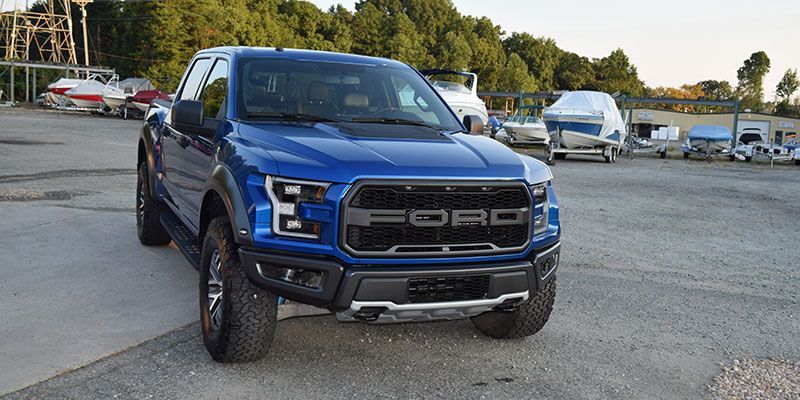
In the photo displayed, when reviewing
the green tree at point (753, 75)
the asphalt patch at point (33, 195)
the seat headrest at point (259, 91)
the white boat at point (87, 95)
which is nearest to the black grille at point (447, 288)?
the seat headrest at point (259, 91)

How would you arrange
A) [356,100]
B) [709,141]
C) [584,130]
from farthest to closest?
1. [709,141]
2. [584,130]
3. [356,100]

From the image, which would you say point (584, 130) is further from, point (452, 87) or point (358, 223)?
point (358, 223)

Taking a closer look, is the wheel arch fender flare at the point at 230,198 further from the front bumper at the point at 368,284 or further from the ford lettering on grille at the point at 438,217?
the ford lettering on grille at the point at 438,217

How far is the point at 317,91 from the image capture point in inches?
218

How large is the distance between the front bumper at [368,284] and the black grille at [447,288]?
0.02 metres

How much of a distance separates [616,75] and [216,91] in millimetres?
129797

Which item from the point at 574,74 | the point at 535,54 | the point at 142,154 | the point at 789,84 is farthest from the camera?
the point at 789,84

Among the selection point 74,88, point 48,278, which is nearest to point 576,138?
point 48,278

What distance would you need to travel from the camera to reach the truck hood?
4172 millimetres

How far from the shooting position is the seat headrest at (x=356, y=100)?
18.4 ft

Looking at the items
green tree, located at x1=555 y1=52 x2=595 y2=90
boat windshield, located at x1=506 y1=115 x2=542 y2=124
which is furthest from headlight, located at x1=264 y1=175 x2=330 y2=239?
green tree, located at x1=555 y1=52 x2=595 y2=90

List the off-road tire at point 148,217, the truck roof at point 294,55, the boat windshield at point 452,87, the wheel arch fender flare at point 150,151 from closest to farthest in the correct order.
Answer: the truck roof at point 294,55 → the wheel arch fender flare at point 150,151 → the off-road tire at point 148,217 → the boat windshield at point 452,87

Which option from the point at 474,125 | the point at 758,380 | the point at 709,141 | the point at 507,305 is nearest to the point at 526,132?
the point at 709,141

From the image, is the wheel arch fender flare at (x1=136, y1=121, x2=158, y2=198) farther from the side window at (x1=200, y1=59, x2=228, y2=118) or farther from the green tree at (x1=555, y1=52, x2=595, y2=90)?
the green tree at (x1=555, y1=52, x2=595, y2=90)
